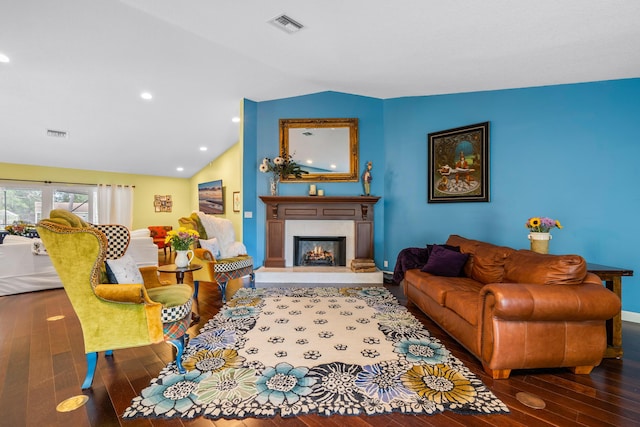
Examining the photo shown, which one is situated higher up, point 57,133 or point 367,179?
point 57,133

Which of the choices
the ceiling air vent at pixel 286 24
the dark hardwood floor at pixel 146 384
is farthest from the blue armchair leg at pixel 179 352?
the ceiling air vent at pixel 286 24

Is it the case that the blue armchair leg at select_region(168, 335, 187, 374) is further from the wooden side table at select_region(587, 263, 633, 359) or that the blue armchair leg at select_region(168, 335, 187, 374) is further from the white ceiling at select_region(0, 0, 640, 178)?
the wooden side table at select_region(587, 263, 633, 359)

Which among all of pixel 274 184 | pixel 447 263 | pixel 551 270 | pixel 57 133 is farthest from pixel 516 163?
pixel 57 133

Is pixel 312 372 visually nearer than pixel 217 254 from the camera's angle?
Yes

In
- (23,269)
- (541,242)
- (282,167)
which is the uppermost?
(282,167)

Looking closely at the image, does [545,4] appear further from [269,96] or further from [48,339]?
[48,339]

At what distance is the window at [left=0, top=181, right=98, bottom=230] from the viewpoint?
262 inches

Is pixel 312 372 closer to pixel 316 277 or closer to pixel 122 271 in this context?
pixel 122 271

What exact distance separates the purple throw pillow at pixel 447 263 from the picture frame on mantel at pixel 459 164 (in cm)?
128

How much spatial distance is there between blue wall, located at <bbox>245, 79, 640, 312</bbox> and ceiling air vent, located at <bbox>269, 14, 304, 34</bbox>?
6.48 feet

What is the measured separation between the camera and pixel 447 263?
3129mm

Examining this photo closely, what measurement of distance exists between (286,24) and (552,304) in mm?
3360

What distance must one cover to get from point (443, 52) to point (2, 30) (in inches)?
190

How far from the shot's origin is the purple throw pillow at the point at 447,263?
10.2ft
